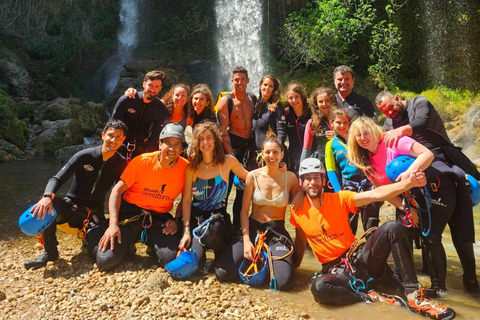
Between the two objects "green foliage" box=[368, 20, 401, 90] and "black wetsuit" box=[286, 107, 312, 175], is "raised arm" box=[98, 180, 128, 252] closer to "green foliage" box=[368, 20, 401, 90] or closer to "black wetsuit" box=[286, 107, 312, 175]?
"black wetsuit" box=[286, 107, 312, 175]

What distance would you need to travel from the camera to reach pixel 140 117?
17.9 feet

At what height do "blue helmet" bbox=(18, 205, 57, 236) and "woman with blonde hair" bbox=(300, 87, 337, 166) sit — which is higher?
"woman with blonde hair" bbox=(300, 87, 337, 166)

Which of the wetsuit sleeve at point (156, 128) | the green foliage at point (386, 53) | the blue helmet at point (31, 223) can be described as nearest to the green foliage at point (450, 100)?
the green foliage at point (386, 53)

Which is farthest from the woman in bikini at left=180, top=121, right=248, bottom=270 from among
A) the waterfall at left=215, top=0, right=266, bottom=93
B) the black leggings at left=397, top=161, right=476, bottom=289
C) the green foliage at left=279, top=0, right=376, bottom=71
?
the waterfall at left=215, top=0, right=266, bottom=93

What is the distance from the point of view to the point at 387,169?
3600mm

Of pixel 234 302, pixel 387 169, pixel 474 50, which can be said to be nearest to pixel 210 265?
pixel 234 302

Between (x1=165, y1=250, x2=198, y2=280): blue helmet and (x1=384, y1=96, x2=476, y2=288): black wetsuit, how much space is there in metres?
2.35

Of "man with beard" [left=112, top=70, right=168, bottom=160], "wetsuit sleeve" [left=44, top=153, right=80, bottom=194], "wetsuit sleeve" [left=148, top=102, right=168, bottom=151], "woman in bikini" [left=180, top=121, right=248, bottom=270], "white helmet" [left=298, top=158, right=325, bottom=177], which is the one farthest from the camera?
"wetsuit sleeve" [left=148, top=102, right=168, bottom=151]

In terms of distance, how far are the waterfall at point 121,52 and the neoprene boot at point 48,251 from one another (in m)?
24.2

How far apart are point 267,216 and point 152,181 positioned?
4.57 ft

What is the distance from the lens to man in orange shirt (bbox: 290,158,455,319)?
3.39 metres

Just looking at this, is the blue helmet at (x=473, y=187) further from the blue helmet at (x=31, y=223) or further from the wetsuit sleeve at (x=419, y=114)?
the blue helmet at (x=31, y=223)

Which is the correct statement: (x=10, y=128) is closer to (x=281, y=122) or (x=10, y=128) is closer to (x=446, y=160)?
(x=281, y=122)

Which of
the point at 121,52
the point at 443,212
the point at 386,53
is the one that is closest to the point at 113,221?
the point at 443,212
